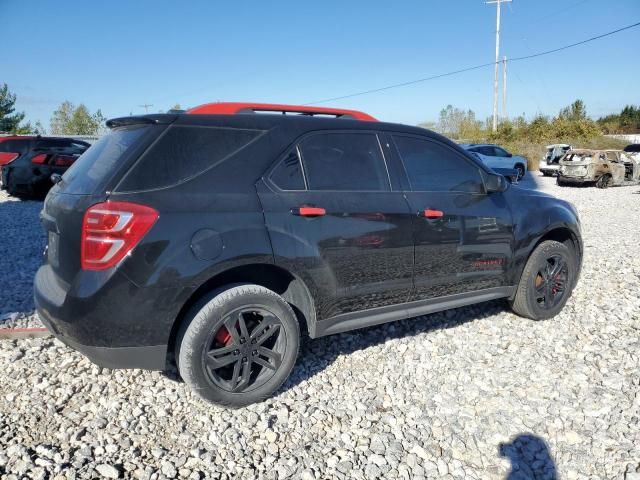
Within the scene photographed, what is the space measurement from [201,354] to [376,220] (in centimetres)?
136

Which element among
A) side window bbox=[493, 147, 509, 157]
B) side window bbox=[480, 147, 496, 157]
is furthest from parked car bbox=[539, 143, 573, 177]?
side window bbox=[480, 147, 496, 157]

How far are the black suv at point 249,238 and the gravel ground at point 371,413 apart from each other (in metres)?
0.35

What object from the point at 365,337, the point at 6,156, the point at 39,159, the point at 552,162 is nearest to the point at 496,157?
the point at 552,162

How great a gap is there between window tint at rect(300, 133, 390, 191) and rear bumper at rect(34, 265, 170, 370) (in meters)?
1.24

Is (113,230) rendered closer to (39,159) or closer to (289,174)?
(289,174)

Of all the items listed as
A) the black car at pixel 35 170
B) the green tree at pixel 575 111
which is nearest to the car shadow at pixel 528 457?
the black car at pixel 35 170

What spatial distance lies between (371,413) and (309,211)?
1263 millimetres

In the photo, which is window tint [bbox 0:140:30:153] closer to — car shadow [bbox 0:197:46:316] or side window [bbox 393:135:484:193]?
car shadow [bbox 0:197:46:316]

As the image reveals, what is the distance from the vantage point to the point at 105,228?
8.11ft

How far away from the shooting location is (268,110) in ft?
10.7

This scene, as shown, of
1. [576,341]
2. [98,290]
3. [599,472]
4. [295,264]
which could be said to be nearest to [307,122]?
[295,264]

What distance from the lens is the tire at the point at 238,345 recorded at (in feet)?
8.84

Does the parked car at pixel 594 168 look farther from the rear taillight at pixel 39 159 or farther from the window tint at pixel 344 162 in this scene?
the window tint at pixel 344 162

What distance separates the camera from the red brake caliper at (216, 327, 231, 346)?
283cm
